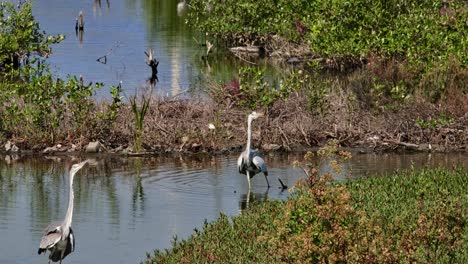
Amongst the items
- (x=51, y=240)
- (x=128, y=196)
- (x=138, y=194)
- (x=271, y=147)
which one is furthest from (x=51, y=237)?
Answer: (x=271, y=147)

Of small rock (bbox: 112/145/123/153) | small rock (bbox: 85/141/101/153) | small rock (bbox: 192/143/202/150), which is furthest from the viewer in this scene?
small rock (bbox: 192/143/202/150)

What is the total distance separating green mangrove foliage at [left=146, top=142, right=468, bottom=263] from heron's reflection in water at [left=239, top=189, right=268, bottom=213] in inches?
75.5

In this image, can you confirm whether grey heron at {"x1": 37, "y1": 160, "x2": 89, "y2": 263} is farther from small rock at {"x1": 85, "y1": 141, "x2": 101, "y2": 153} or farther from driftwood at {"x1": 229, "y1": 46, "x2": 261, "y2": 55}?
driftwood at {"x1": 229, "y1": 46, "x2": 261, "y2": 55}

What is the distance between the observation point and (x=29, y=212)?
21.0m

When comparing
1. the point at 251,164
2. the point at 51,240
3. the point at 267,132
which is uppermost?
the point at 51,240

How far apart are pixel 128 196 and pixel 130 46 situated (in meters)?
27.5

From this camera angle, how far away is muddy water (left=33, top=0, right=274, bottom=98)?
1576 inches

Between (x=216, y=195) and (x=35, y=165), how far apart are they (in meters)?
5.42

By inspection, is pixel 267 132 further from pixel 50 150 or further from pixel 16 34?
pixel 16 34

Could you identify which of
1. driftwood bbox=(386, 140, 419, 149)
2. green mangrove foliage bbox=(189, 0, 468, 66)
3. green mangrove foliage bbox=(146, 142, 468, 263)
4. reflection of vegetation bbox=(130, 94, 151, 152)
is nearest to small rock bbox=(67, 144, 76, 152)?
reflection of vegetation bbox=(130, 94, 151, 152)

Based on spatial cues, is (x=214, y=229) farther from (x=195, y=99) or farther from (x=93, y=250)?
(x=195, y=99)

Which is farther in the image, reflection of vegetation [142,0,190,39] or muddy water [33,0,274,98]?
reflection of vegetation [142,0,190,39]

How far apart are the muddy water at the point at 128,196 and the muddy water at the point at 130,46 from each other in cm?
496

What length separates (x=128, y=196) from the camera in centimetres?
2250
